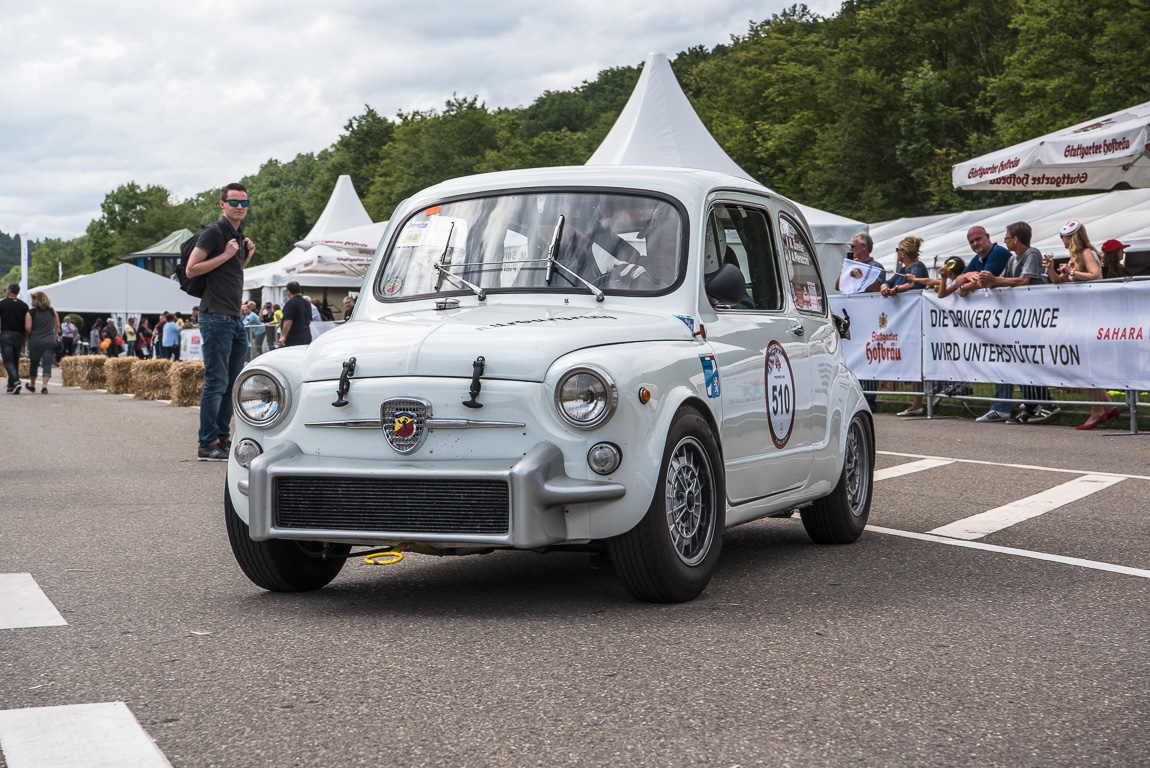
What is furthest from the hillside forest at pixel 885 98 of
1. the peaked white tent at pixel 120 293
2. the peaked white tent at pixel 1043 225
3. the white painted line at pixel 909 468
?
the white painted line at pixel 909 468

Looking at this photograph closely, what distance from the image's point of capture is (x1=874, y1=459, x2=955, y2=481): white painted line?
10273mm

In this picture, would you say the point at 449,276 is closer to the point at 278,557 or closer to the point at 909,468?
the point at 278,557

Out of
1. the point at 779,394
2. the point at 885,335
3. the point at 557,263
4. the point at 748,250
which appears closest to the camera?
the point at 557,263

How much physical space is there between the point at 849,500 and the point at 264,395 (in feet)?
10.5

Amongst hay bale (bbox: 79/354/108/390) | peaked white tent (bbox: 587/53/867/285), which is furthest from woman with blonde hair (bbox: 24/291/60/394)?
peaked white tent (bbox: 587/53/867/285)

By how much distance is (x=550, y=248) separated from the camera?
20.1 ft

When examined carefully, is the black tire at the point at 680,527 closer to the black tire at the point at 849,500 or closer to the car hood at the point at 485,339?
the car hood at the point at 485,339

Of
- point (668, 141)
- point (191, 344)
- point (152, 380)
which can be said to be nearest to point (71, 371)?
point (191, 344)

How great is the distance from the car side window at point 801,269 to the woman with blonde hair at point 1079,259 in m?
7.66

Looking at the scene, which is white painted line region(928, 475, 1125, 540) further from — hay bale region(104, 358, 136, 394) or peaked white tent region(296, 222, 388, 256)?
hay bale region(104, 358, 136, 394)

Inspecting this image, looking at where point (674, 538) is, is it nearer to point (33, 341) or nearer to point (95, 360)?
point (33, 341)

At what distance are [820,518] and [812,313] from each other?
1.04 m

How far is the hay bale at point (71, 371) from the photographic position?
31775 mm

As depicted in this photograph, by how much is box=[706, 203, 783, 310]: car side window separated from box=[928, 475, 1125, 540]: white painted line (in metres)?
1.72
